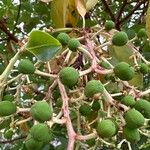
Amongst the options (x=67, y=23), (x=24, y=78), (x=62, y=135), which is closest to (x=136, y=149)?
(x=62, y=135)

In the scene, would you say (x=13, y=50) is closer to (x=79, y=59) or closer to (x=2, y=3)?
(x=2, y=3)

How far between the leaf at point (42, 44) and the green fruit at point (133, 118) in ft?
0.70

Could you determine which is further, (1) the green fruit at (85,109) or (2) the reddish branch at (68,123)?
(1) the green fruit at (85,109)

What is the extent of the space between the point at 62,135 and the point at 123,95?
52cm

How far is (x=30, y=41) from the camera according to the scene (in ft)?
3.49

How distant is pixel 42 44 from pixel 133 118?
25 cm

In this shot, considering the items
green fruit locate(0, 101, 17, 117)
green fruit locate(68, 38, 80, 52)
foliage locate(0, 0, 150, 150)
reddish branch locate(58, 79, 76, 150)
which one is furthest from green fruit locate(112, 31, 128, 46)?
green fruit locate(0, 101, 17, 117)

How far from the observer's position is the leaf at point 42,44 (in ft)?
3.45

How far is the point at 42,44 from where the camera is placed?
106cm

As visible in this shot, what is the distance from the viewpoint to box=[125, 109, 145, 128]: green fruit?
1.02 meters

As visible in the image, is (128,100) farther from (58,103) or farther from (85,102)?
(58,103)

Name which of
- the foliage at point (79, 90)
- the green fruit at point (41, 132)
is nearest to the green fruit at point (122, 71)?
the foliage at point (79, 90)

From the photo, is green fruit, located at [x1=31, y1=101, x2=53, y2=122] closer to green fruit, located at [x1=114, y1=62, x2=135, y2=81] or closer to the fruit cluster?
the fruit cluster

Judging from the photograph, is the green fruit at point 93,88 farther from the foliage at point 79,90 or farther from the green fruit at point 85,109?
the green fruit at point 85,109
